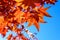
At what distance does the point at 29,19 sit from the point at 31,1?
0.30m

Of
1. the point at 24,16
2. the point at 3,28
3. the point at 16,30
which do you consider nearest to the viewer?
the point at 24,16

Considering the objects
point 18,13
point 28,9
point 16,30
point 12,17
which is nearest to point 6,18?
point 12,17

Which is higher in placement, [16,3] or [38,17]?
[16,3]

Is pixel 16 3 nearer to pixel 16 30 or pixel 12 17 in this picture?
pixel 12 17

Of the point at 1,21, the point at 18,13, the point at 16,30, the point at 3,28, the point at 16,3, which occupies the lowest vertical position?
the point at 16,30

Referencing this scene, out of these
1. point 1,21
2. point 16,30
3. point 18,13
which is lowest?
point 16,30

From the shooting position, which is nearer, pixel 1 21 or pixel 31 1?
pixel 31 1

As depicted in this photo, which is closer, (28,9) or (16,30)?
(28,9)

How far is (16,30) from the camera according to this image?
9.28 ft

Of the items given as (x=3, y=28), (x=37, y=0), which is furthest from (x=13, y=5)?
(x=3, y=28)

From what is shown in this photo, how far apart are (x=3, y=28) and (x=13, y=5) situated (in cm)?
53

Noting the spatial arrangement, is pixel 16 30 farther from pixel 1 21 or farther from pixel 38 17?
pixel 38 17

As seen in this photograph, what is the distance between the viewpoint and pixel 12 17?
2.01 m

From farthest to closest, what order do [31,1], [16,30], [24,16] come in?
[16,30] < [24,16] < [31,1]
